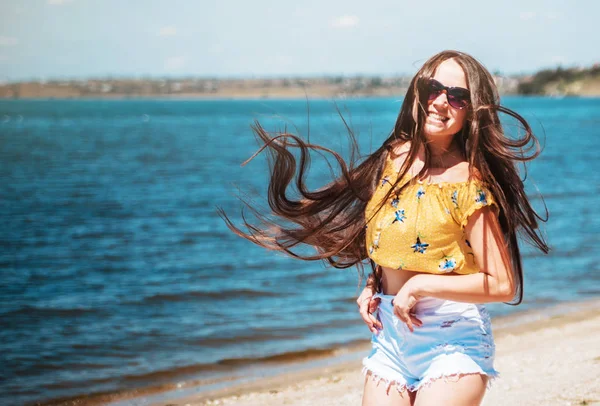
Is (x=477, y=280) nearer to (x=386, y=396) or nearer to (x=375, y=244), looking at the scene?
(x=375, y=244)

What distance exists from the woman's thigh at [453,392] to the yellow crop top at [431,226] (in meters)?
0.42

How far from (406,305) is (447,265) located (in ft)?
0.77

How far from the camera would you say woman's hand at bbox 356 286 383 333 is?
3.39 metres

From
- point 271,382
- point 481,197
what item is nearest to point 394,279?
point 481,197

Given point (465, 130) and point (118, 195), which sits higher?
point (465, 130)

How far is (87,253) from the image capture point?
55.8 ft

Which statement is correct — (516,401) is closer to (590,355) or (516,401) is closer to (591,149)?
(590,355)

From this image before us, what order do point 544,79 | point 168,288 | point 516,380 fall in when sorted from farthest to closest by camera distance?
1. point 544,79
2. point 168,288
3. point 516,380

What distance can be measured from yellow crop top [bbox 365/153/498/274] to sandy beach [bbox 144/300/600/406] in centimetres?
340

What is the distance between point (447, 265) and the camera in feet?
10.4

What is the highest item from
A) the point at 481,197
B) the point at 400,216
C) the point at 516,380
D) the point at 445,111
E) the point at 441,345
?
the point at 445,111

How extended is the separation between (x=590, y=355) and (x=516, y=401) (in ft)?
6.24

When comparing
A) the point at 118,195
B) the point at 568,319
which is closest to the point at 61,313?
the point at 568,319

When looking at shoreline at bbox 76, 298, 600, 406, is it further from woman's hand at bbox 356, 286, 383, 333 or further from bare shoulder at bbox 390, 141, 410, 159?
bare shoulder at bbox 390, 141, 410, 159
